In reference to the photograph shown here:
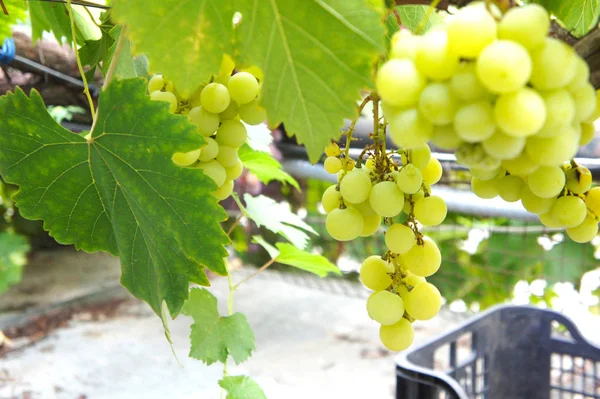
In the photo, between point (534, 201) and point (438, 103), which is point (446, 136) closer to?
point (438, 103)

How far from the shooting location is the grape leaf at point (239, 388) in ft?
1.98

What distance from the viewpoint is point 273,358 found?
1795 millimetres

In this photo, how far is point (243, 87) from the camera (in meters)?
0.37

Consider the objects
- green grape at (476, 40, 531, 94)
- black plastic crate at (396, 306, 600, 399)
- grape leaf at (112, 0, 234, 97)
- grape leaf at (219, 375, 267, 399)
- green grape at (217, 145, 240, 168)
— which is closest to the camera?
green grape at (476, 40, 531, 94)

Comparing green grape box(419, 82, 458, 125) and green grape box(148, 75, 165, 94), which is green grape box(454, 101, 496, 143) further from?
green grape box(148, 75, 165, 94)

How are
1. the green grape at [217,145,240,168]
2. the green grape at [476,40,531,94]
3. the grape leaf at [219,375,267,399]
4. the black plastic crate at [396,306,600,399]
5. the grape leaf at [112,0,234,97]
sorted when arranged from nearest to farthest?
1. the green grape at [476,40,531,94]
2. the grape leaf at [112,0,234,97]
3. the green grape at [217,145,240,168]
4. the grape leaf at [219,375,267,399]
5. the black plastic crate at [396,306,600,399]

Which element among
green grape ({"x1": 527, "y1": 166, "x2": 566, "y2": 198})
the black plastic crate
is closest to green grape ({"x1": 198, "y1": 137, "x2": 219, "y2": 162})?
green grape ({"x1": 527, "y1": 166, "x2": 566, "y2": 198})

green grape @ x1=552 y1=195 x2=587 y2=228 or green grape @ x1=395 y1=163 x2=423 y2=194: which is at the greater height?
green grape @ x1=395 y1=163 x2=423 y2=194

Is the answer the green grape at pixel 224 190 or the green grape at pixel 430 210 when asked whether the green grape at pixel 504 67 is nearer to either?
the green grape at pixel 430 210

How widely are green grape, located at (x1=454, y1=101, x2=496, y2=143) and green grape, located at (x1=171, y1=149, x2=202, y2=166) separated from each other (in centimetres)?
21

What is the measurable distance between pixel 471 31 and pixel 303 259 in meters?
0.53

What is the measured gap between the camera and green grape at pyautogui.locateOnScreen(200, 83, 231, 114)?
37cm

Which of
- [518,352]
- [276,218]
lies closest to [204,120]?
[276,218]

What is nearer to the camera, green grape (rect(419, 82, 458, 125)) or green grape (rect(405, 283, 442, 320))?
green grape (rect(419, 82, 458, 125))
